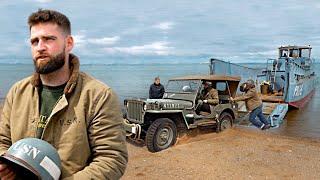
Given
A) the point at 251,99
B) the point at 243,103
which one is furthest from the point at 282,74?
the point at 251,99

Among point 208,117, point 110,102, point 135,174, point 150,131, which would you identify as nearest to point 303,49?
point 208,117

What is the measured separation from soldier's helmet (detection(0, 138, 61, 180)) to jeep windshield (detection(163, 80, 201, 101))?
844cm

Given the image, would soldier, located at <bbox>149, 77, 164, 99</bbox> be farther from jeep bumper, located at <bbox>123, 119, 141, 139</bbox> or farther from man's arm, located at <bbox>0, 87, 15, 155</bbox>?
man's arm, located at <bbox>0, 87, 15, 155</bbox>

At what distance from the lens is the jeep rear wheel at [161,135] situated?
8.45 m

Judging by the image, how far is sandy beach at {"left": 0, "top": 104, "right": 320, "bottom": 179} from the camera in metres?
5.98

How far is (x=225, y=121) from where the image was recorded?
35.2 ft

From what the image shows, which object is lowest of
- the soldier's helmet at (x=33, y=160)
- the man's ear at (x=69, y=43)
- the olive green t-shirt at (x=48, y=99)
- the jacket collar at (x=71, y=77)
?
the soldier's helmet at (x=33, y=160)

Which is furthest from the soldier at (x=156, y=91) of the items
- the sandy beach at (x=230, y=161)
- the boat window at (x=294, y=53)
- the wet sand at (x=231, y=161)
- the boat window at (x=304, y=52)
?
the boat window at (x=304, y=52)

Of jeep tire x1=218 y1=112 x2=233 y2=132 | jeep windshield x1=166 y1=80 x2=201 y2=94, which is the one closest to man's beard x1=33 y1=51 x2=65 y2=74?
jeep windshield x1=166 y1=80 x2=201 y2=94

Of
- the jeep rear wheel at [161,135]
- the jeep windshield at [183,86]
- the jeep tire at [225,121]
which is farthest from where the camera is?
the jeep tire at [225,121]

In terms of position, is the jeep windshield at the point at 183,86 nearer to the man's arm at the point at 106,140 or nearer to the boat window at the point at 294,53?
→ the man's arm at the point at 106,140

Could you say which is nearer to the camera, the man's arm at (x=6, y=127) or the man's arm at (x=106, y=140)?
the man's arm at (x=106, y=140)

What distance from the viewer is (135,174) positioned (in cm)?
602

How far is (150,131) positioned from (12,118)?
6.75 meters
